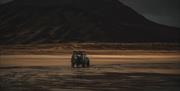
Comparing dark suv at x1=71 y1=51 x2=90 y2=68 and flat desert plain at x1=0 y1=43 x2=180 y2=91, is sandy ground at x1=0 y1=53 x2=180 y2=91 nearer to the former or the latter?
flat desert plain at x1=0 y1=43 x2=180 y2=91

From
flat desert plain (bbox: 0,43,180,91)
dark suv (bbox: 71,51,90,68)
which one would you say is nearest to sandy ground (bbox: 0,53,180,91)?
flat desert plain (bbox: 0,43,180,91)

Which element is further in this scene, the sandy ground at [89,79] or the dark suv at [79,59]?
the dark suv at [79,59]

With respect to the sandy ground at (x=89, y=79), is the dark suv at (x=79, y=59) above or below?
above

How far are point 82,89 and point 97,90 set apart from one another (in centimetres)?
91

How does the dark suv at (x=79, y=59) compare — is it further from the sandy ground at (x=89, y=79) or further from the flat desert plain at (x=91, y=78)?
the sandy ground at (x=89, y=79)

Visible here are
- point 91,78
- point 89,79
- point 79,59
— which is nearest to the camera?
point 89,79

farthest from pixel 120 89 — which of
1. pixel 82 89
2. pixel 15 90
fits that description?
pixel 15 90

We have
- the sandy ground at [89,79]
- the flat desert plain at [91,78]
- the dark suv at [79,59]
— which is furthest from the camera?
the dark suv at [79,59]

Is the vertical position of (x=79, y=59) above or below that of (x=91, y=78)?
above

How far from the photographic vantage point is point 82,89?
64.7 ft

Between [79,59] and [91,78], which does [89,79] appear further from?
[79,59]

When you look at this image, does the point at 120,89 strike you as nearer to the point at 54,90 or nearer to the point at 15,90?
the point at 54,90

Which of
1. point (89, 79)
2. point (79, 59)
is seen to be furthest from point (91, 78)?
point (79, 59)

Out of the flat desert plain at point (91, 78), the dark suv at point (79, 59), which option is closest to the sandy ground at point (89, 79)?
the flat desert plain at point (91, 78)
